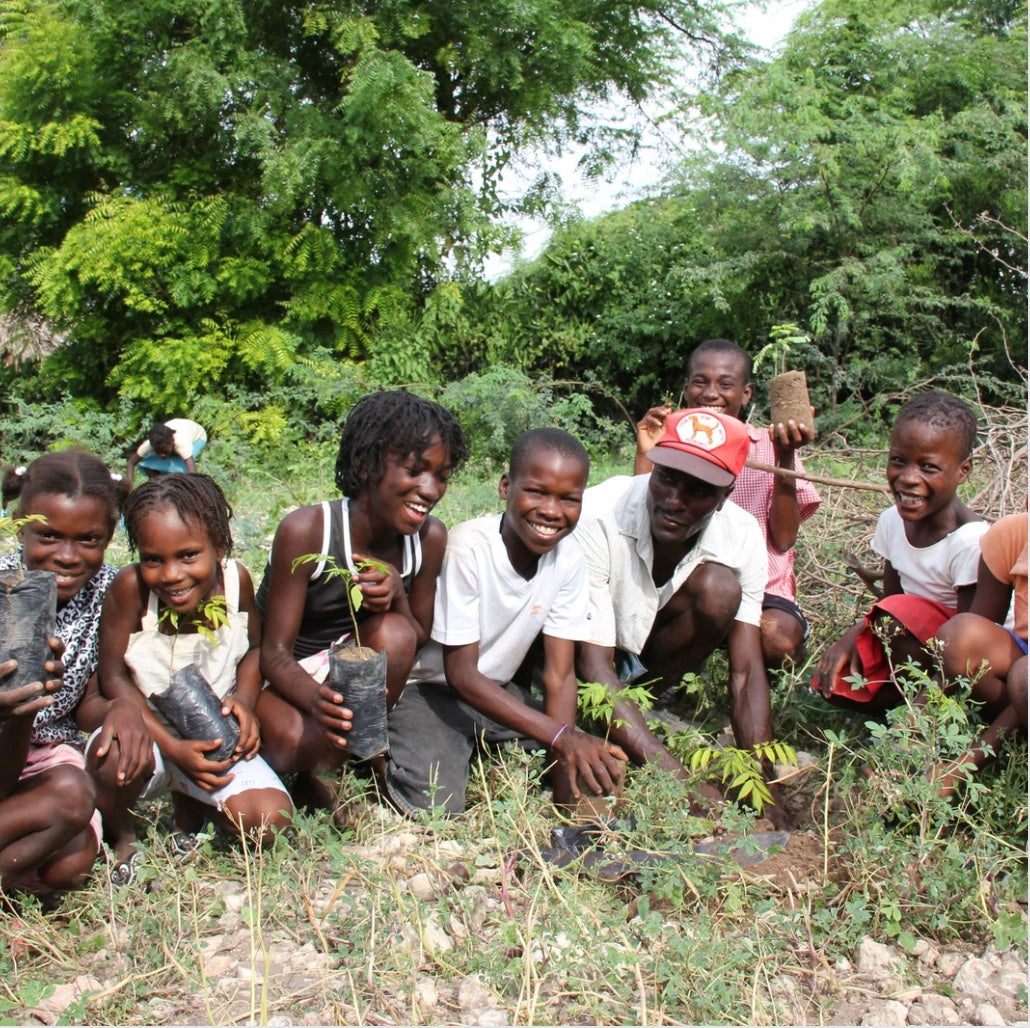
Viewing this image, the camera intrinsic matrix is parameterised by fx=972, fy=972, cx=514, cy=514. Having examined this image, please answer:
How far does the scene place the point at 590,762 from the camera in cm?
282

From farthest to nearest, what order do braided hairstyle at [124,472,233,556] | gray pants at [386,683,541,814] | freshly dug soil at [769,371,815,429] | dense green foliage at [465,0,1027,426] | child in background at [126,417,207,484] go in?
1. dense green foliage at [465,0,1027,426]
2. child in background at [126,417,207,484]
3. freshly dug soil at [769,371,815,429]
4. gray pants at [386,683,541,814]
5. braided hairstyle at [124,472,233,556]

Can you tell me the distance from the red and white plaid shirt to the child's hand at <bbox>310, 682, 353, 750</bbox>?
1.92m

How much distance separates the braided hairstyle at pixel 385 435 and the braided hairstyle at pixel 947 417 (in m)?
1.53

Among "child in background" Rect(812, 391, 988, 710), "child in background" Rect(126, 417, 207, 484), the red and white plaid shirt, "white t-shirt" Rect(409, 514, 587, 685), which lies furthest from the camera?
"child in background" Rect(126, 417, 207, 484)

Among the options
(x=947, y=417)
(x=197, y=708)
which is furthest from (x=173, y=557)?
(x=947, y=417)

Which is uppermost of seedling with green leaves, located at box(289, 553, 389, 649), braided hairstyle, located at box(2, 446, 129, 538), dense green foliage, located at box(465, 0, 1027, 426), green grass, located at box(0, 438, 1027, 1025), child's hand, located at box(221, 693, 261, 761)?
dense green foliage, located at box(465, 0, 1027, 426)

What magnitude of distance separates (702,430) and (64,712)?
7.00ft

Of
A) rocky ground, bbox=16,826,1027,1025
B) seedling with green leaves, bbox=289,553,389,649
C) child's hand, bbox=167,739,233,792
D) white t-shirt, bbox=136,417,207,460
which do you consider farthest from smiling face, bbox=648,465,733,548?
white t-shirt, bbox=136,417,207,460

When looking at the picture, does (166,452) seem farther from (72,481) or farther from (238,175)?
(238,175)

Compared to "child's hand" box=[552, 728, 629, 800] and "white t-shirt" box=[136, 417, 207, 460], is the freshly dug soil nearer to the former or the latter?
"child's hand" box=[552, 728, 629, 800]

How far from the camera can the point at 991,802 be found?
2730mm

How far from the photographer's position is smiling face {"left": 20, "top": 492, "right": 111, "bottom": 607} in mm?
2684

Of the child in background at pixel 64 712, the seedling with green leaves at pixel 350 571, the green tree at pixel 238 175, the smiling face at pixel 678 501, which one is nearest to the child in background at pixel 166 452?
the green tree at pixel 238 175

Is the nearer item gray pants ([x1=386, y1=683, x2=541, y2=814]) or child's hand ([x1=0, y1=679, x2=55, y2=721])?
child's hand ([x1=0, y1=679, x2=55, y2=721])
